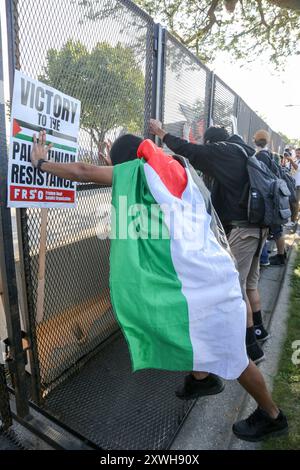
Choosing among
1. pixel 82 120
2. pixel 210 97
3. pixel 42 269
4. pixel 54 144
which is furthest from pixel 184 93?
pixel 42 269

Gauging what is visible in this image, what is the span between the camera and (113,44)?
2.70m

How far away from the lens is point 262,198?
2996 mm

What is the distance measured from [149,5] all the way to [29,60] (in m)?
13.2

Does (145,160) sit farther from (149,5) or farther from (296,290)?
(149,5)

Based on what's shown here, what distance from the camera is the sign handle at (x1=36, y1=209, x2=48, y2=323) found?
7.20 feet

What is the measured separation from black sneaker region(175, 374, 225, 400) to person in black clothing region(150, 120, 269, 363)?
0.70 metres

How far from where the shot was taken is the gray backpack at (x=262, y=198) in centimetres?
300

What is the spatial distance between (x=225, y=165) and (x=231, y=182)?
16 centimetres

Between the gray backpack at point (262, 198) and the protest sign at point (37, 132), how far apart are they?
150 cm

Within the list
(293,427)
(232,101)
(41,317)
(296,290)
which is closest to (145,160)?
(41,317)

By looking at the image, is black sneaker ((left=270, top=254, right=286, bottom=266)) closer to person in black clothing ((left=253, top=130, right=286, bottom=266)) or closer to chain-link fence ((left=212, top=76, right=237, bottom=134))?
person in black clothing ((left=253, top=130, right=286, bottom=266))

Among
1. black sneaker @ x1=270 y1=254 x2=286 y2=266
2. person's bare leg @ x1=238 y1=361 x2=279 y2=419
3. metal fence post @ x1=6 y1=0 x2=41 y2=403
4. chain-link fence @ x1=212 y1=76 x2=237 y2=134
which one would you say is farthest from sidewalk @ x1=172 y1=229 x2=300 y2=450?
chain-link fence @ x1=212 y1=76 x2=237 y2=134

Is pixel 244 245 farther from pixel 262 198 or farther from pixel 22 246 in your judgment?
pixel 22 246

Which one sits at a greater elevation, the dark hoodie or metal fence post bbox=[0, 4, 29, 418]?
the dark hoodie
